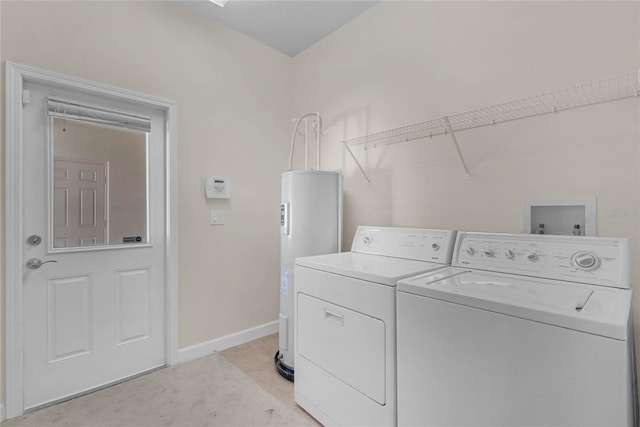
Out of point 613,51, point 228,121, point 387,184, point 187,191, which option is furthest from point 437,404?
point 228,121

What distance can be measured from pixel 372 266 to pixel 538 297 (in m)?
0.74

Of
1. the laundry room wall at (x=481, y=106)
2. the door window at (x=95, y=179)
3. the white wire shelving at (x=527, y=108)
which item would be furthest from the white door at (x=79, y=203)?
the white wire shelving at (x=527, y=108)

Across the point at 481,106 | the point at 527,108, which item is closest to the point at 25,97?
the point at 481,106

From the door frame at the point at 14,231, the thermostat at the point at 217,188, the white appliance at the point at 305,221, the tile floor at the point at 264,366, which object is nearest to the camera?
the door frame at the point at 14,231

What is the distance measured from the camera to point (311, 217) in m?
2.10

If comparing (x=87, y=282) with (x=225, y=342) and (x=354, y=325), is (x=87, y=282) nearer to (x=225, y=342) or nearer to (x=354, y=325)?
(x=225, y=342)

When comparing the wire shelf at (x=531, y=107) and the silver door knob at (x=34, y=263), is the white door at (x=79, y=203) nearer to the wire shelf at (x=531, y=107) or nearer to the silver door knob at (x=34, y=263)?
the silver door knob at (x=34, y=263)

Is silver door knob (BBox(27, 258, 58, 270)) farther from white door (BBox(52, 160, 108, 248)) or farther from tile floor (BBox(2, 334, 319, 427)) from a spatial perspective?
tile floor (BBox(2, 334, 319, 427))

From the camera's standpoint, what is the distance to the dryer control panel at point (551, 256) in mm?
1182

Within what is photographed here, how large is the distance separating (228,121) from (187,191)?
2.34 feet

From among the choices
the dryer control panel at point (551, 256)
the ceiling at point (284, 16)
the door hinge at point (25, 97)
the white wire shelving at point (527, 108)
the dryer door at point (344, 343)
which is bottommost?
the dryer door at point (344, 343)

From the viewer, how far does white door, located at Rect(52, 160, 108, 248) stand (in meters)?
1.85

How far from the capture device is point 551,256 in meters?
1.32

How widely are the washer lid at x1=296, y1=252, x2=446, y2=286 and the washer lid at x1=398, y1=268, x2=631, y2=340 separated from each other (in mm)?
83
